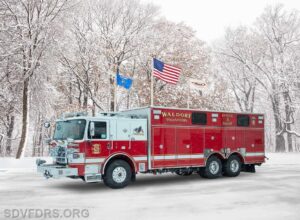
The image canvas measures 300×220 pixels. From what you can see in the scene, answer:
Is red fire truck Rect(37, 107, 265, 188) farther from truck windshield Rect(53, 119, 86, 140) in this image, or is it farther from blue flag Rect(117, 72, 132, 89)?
blue flag Rect(117, 72, 132, 89)

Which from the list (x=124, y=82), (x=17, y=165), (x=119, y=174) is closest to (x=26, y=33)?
(x=124, y=82)

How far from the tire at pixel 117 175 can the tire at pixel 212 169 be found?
3.98 metres

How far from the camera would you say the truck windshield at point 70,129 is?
12508 millimetres

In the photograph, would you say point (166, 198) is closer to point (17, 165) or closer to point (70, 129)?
point (70, 129)

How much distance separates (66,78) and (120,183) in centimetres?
2413

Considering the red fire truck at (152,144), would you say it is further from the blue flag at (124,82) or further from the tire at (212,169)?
the blue flag at (124,82)

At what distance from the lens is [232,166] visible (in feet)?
54.6

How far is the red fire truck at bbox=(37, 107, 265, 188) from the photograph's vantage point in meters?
12.5

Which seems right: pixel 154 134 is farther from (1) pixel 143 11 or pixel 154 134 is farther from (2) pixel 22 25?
(1) pixel 143 11

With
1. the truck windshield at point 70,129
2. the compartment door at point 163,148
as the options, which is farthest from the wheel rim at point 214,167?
the truck windshield at point 70,129

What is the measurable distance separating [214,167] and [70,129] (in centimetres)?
676

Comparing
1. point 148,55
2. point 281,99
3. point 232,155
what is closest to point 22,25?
point 148,55

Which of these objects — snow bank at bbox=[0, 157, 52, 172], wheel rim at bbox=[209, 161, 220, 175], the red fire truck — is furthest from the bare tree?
wheel rim at bbox=[209, 161, 220, 175]

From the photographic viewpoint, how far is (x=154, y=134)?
14.1 meters
